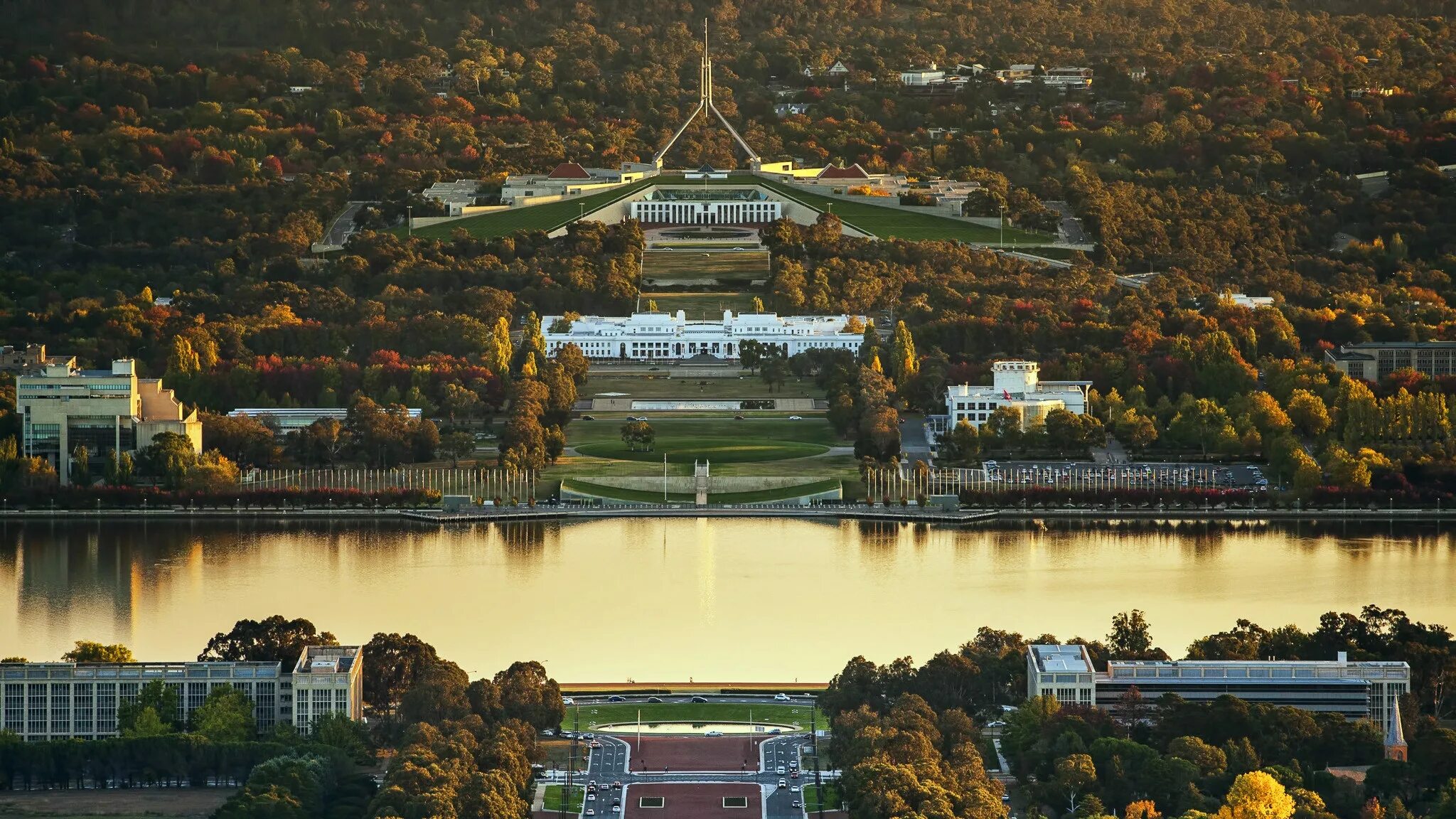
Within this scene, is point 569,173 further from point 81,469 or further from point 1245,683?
point 1245,683

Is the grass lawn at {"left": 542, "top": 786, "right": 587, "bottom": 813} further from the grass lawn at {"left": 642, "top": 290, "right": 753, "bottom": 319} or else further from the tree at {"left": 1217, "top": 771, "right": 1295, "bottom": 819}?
the grass lawn at {"left": 642, "top": 290, "right": 753, "bottom": 319}

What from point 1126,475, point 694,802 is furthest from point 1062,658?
point 1126,475

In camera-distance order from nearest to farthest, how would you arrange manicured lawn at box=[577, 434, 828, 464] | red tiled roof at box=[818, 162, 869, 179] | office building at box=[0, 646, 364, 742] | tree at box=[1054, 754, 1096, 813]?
tree at box=[1054, 754, 1096, 813] < office building at box=[0, 646, 364, 742] < manicured lawn at box=[577, 434, 828, 464] < red tiled roof at box=[818, 162, 869, 179]

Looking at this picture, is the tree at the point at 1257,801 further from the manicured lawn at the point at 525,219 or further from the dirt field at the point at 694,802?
the manicured lawn at the point at 525,219

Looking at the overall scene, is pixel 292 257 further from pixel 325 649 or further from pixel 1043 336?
pixel 325 649

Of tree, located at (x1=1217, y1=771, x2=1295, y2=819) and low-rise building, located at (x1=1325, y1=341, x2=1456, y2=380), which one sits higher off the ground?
low-rise building, located at (x1=1325, y1=341, x2=1456, y2=380)

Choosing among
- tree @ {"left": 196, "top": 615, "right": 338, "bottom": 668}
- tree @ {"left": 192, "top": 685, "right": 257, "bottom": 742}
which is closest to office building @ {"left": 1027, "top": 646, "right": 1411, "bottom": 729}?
tree @ {"left": 196, "top": 615, "right": 338, "bottom": 668}

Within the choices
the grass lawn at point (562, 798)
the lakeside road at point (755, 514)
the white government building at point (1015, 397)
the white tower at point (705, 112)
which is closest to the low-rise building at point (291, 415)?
the lakeside road at point (755, 514)
